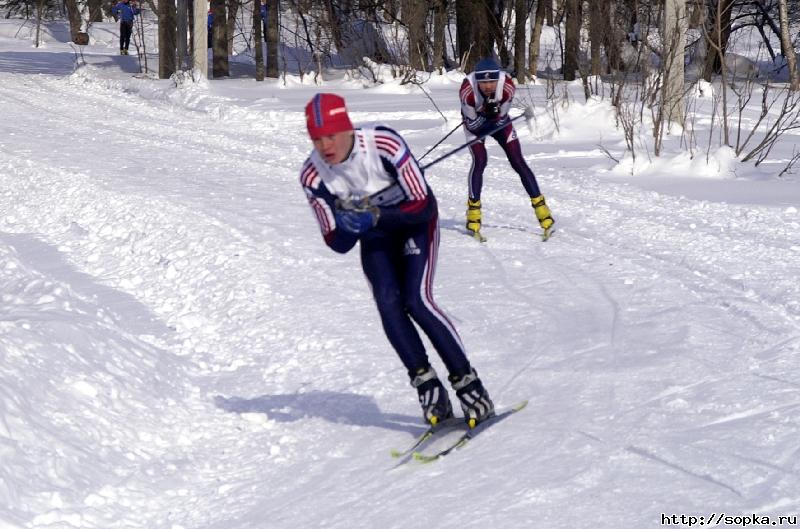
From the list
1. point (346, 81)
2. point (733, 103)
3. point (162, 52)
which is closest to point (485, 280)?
point (733, 103)

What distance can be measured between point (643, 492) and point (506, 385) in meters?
1.88

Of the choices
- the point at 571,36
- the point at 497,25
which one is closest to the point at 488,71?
the point at 571,36

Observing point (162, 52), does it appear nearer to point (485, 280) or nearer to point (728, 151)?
point (728, 151)

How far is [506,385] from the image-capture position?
20.5 ft

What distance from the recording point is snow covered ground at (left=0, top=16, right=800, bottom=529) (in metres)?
4.81

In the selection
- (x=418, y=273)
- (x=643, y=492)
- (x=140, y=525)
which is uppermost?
(x=418, y=273)

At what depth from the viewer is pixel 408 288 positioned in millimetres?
5137

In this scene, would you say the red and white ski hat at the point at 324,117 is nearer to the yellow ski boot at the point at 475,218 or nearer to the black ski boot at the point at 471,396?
the black ski boot at the point at 471,396

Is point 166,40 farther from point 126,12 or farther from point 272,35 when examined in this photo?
point 126,12

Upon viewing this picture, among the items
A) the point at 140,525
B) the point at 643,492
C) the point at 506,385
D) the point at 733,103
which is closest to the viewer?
the point at 643,492

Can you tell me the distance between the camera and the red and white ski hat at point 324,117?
4766 millimetres

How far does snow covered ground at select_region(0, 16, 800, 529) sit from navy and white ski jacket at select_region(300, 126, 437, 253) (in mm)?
1101

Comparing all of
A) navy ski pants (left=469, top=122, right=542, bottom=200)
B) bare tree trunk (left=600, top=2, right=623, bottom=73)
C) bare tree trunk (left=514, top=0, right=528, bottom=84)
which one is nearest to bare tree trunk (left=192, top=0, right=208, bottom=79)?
bare tree trunk (left=514, top=0, right=528, bottom=84)

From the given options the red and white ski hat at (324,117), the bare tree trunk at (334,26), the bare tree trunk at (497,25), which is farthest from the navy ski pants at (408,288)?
the bare tree trunk at (334,26)
